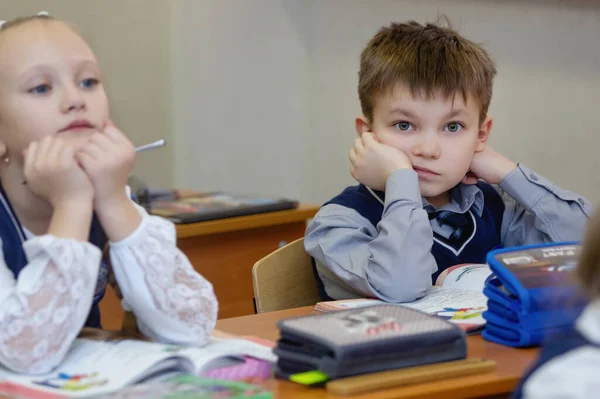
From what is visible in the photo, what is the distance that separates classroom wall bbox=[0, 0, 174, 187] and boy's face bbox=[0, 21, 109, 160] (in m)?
2.23

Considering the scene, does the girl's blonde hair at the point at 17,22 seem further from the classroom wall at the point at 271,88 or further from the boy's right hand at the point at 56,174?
the classroom wall at the point at 271,88

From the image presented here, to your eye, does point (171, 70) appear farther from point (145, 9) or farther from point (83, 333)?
point (83, 333)

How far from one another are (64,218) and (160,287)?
16 cm

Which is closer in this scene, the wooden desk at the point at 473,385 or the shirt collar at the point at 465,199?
the wooden desk at the point at 473,385

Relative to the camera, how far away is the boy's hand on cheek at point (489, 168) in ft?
6.40

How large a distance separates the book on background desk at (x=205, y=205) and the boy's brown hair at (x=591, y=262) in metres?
1.70

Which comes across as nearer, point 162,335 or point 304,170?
point 162,335

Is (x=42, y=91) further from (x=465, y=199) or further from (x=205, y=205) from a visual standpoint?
(x=205, y=205)

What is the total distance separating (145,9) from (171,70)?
0.85 feet

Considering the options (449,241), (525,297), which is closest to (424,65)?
(449,241)

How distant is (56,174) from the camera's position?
4.00 ft

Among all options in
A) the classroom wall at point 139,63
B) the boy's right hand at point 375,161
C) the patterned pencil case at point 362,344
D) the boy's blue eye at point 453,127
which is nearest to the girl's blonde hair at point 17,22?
the patterned pencil case at point 362,344

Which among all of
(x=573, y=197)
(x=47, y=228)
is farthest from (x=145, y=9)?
(x=47, y=228)

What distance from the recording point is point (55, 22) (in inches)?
52.6
